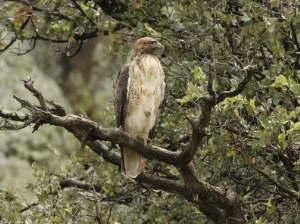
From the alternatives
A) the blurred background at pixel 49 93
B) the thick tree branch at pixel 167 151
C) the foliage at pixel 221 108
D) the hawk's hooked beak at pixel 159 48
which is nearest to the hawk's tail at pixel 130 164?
the thick tree branch at pixel 167 151

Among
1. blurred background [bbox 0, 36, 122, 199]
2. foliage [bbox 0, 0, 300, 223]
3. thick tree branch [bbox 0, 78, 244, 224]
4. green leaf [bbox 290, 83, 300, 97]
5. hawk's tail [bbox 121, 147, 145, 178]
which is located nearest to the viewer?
thick tree branch [bbox 0, 78, 244, 224]

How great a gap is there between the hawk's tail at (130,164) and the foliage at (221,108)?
1.08ft

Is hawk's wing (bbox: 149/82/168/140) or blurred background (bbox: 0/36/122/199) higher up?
hawk's wing (bbox: 149/82/168/140)

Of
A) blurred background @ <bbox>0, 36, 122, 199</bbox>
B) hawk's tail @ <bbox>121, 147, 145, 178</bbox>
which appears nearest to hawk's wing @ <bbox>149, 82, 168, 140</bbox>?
hawk's tail @ <bbox>121, 147, 145, 178</bbox>

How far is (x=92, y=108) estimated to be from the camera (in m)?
17.0

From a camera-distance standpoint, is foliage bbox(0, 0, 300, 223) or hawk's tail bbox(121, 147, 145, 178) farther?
hawk's tail bbox(121, 147, 145, 178)

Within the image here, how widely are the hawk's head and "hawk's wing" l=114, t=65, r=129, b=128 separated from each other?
30 centimetres

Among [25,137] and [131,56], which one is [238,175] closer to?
[131,56]

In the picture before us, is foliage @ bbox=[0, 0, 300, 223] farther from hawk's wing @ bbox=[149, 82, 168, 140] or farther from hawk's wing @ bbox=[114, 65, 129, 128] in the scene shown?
hawk's wing @ bbox=[114, 65, 129, 128]

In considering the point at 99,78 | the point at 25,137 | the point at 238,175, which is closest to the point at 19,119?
the point at 238,175

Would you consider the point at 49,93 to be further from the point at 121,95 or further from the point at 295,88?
the point at 295,88

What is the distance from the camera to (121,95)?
6.69 m

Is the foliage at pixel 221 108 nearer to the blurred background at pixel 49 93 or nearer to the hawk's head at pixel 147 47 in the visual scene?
the hawk's head at pixel 147 47

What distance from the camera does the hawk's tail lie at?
20.7 ft
